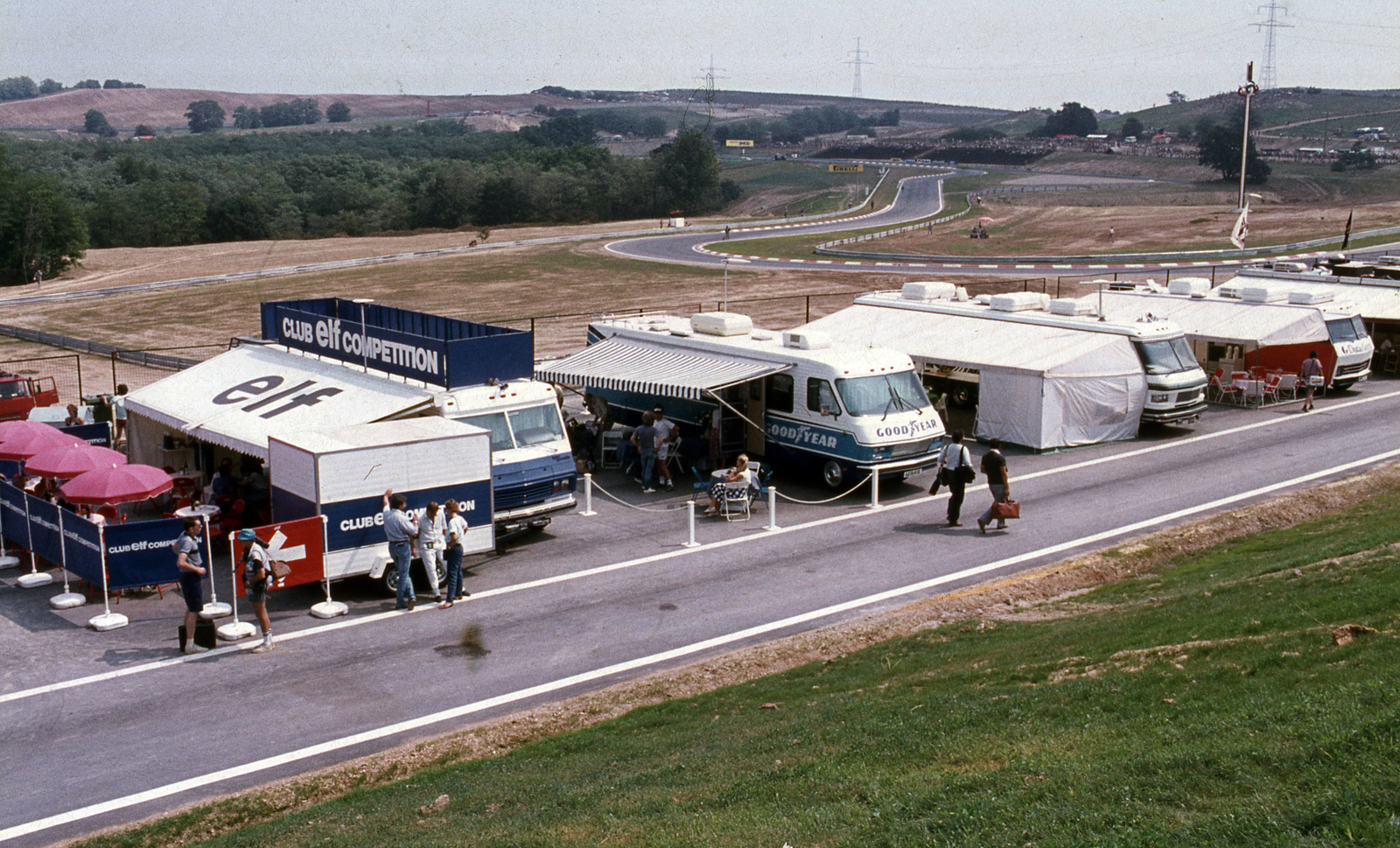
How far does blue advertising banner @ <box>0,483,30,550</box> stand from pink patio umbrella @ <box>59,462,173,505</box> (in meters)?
1.24

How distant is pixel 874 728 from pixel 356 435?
10.2 m

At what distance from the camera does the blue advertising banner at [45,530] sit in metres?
17.6

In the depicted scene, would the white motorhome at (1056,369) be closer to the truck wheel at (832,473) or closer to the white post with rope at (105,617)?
the truck wheel at (832,473)

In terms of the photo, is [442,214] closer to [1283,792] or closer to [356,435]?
[356,435]

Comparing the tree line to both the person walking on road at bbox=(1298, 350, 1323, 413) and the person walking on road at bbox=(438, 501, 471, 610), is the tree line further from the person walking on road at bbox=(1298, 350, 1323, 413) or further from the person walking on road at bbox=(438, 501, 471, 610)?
the person walking on road at bbox=(438, 501, 471, 610)

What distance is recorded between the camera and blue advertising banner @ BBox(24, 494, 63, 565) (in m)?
17.6

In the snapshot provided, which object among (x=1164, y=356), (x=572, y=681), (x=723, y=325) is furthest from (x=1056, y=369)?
(x=572, y=681)

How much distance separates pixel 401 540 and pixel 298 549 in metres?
1.33

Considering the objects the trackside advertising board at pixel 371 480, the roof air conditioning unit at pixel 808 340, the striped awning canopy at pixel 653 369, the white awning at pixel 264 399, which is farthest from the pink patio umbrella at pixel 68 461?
the roof air conditioning unit at pixel 808 340

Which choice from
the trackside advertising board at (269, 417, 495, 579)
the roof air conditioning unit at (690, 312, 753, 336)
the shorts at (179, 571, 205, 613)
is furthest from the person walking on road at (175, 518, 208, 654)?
the roof air conditioning unit at (690, 312, 753, 336)

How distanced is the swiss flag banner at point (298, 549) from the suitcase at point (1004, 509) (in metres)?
10.5

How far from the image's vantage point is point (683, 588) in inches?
699

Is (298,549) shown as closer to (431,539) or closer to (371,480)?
(371,480)

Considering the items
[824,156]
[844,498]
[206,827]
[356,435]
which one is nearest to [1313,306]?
[844,498]
